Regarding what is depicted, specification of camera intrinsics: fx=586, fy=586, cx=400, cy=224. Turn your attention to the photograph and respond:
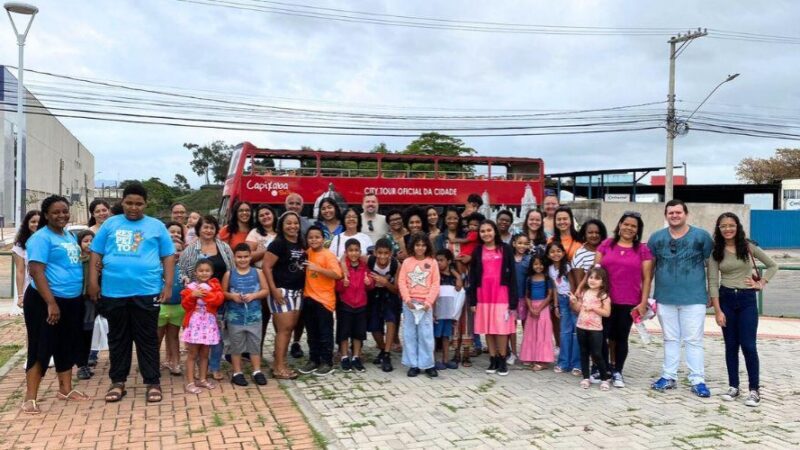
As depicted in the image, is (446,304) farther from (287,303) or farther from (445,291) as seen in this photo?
(287,303)

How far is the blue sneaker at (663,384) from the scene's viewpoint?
5.15 meters

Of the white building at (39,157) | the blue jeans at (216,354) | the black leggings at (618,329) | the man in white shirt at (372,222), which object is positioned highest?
the white building at (39,157)

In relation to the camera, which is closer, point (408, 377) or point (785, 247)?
point (408, 377)

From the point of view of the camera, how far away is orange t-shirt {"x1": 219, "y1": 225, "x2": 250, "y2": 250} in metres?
5.88

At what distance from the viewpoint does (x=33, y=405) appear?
4422 mm

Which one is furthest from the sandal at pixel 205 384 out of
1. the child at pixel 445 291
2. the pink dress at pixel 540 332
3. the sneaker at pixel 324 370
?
the pink dress at pixel 540 332

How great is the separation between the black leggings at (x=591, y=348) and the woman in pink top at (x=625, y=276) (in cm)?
16

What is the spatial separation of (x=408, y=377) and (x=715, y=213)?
61.4ft

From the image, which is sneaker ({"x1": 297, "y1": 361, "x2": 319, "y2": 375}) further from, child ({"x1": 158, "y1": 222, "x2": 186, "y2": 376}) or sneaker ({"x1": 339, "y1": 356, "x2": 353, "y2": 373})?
child ({"x1": 158, "y1": 222, "x2": 186, "y2": 376})

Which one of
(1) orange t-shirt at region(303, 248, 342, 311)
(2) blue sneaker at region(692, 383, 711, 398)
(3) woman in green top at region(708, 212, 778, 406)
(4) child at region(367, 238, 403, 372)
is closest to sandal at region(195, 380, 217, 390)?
(1) orange t-shirt at region(303, 248, 342, 311)

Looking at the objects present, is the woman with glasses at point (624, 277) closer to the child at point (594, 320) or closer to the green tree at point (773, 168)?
the child at point (594, 320)

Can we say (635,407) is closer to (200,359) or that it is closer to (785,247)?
(200,359)

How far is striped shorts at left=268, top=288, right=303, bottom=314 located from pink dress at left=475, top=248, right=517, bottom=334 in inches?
68.8

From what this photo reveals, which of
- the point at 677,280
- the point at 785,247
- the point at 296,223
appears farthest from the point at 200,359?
the point at 785,247
